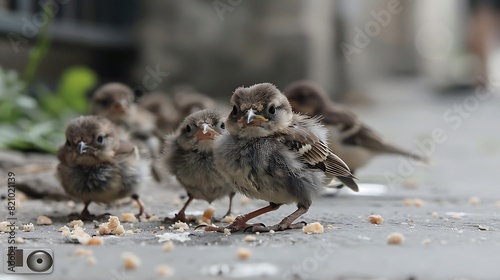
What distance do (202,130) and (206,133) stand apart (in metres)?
0.07

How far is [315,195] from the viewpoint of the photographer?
14.3 ft

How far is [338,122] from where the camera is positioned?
6.98m

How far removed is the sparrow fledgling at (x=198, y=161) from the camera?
490cm

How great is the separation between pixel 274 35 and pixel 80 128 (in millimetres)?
9280

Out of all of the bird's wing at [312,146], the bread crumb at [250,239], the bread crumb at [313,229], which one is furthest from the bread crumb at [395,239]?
the bird's wing at [312,146]

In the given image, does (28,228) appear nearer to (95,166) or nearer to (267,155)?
(95,166)

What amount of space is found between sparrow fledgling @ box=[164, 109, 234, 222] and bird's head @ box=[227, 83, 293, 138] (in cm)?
49

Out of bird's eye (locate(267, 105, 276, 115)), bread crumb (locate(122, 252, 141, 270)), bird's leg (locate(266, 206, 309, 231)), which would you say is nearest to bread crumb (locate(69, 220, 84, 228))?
bird's leg (locate(266, 206, 309, 231))

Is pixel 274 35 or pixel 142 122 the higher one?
pixel 274 35

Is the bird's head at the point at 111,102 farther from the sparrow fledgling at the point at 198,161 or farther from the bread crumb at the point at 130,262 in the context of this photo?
the bread crumb at the point at 130,262

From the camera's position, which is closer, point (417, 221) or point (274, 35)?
point (417, 221)

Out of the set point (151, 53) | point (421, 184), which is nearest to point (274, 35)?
point (151, 53)

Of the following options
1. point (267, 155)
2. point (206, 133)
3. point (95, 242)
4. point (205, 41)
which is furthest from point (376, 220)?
point (205, 41)

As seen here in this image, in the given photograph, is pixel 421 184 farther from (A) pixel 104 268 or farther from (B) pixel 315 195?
(A) pixel 104 268
